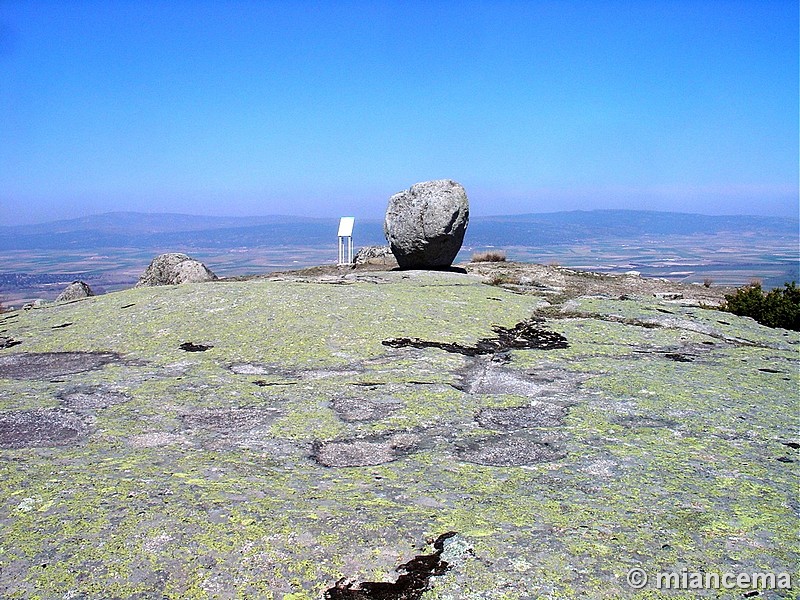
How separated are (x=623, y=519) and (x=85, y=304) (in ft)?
40.4

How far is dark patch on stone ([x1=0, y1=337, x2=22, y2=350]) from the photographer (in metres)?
10.1

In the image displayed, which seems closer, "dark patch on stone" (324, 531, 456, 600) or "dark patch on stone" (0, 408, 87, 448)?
"dark patch on stone" (324, 531, 456, 600)

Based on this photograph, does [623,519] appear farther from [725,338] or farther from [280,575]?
[725,338]

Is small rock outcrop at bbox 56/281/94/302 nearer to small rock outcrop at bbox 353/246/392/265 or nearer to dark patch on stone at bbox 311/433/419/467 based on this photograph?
small rock outcrop at bbox 353/246/392/265

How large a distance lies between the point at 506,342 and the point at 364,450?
510cm

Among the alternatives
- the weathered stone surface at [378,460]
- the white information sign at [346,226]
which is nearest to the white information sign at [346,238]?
the white information sign at [346,226]

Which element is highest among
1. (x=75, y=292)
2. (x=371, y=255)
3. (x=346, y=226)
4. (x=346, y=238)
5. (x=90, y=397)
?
(x=346, y=226)

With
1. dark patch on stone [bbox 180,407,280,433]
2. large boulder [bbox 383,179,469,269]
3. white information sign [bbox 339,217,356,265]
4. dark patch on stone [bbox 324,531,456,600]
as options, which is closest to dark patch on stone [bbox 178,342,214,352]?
dark patch on stone [bbox 180,407,280,433]

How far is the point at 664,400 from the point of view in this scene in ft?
22.1

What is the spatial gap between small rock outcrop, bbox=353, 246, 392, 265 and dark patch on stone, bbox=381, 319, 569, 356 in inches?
837

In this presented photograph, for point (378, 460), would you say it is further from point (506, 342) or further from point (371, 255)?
point (371, 255)

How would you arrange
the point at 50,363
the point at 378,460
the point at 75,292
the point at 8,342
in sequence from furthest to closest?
the point at 75,292
the point at 8,342
the point at 50,363
the point at 378,460

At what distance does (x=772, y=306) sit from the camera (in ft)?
47.2

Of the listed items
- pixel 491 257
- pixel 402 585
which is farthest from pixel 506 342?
pixel 491 257
